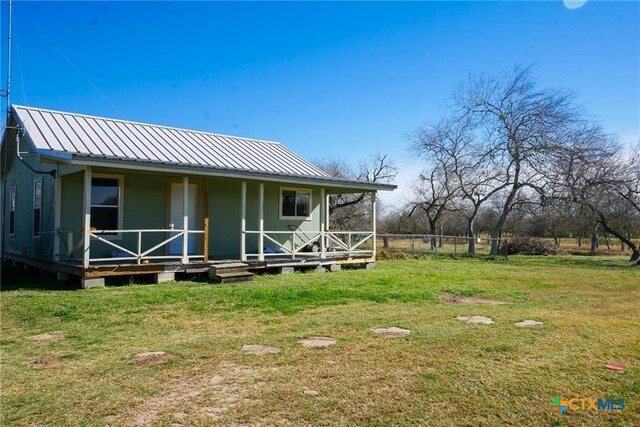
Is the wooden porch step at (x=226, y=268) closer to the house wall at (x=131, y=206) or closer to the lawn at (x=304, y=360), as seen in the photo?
the lawn at (x=304, y=360)

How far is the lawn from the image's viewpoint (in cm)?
356

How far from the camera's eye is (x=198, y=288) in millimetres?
9758

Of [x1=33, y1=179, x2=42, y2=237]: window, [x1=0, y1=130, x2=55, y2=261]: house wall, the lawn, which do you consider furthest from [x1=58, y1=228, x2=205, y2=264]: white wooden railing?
[x1=33, y1=179, x2=42, y2=237]: window

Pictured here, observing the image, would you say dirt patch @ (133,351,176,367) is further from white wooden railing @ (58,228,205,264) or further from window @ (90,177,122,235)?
window @ (90,177,122,235)

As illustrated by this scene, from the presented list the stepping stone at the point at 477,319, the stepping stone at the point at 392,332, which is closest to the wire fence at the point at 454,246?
the stepping stone at the point at 477,319

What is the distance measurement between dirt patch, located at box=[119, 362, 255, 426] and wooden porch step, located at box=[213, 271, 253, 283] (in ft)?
20.5

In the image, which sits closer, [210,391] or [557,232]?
[210,391]

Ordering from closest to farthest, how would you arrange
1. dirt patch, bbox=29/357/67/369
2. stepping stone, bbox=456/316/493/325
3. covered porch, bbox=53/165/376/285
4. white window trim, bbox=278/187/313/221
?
dirt patch, bbox=29/357/67/369 → stepping stone, bbox=456/316/493/325 → covered porch, bbox=53/165/376/285 → white window trim, bbox=278/187/313/221

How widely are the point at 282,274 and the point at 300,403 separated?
8.91m

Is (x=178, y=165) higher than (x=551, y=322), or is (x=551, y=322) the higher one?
(x=178, y=165)

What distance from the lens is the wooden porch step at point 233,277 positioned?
10.7m

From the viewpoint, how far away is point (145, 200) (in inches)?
483

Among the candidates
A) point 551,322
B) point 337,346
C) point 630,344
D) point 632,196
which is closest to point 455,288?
point 551,322

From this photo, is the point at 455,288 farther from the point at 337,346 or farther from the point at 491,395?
the point at 491,395
